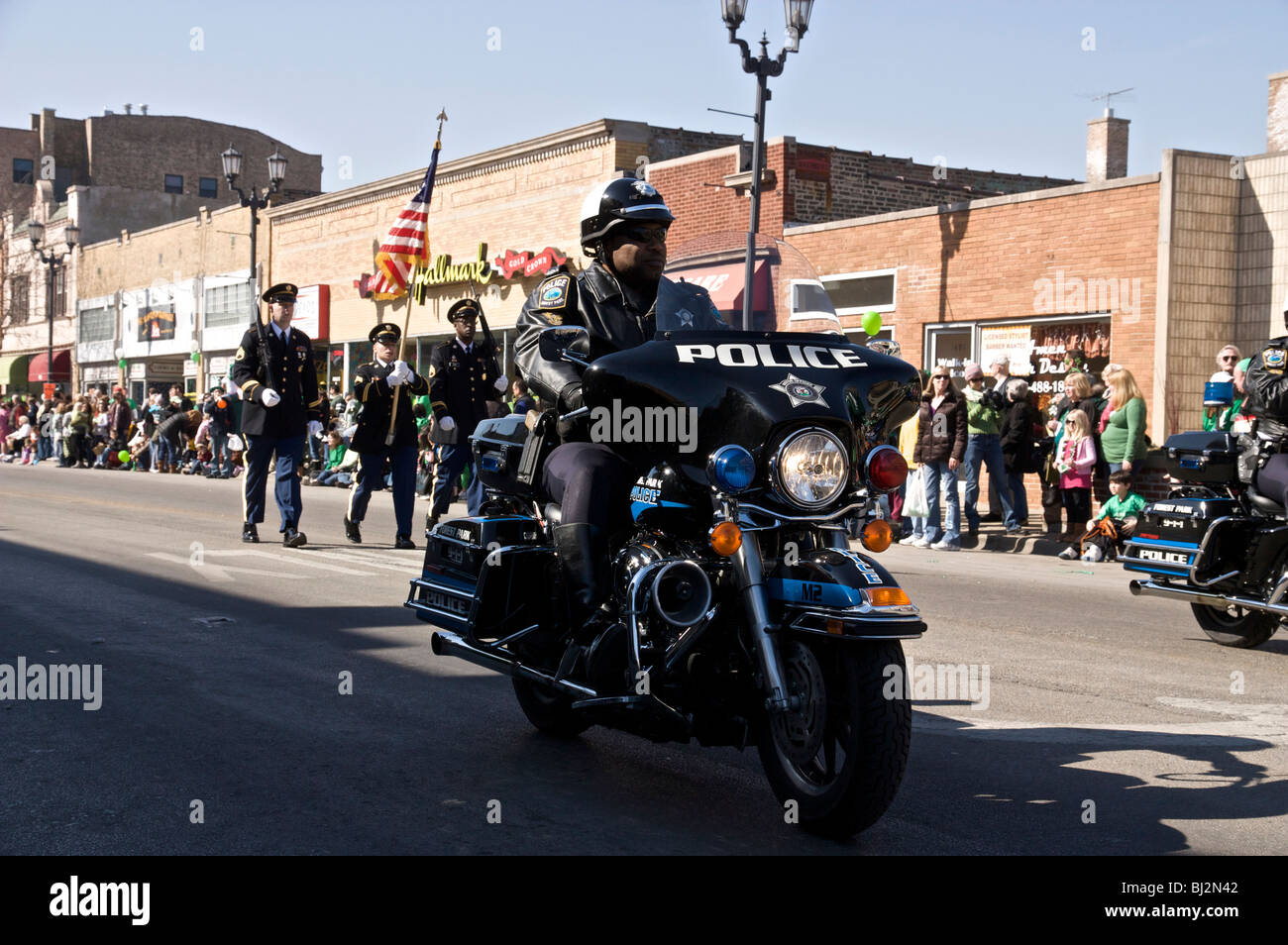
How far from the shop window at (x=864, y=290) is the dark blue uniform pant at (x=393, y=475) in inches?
403

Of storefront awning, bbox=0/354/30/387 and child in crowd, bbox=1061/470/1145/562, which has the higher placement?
storefront awning, bbox=0/354/30/387

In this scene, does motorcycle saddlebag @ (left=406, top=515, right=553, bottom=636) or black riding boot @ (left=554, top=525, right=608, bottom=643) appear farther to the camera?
motorcycle saddlebag @ (left=406, top=515, right=553, bottom=636)

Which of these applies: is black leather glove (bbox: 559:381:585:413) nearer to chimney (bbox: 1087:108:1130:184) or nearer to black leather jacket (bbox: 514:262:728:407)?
black leather jacket (bbox: 514:262:728:407)

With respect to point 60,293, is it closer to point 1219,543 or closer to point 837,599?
point 1219,543

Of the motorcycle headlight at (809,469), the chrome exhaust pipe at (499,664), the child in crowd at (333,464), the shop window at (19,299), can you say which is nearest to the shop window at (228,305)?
the child in crowd at (333,464)

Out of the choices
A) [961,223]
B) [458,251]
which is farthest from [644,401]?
[458,251]

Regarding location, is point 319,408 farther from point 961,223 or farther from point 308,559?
point 961,223

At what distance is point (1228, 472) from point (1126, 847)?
16.4 feet

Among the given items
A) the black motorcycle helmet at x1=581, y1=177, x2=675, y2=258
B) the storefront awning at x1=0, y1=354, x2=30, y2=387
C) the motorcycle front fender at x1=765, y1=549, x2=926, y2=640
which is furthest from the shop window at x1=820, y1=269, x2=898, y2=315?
the storefront awning at x1=0, y1=354, x2=30, y2=387

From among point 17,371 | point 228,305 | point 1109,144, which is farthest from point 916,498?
point 17,371

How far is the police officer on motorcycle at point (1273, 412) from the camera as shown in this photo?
8289 mm

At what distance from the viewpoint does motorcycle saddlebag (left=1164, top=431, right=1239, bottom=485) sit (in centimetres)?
870

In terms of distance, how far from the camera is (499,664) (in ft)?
17.5

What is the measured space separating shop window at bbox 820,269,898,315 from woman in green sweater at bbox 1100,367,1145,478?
7456mm
